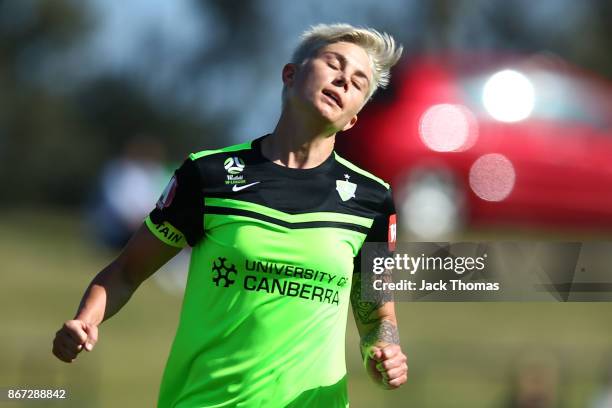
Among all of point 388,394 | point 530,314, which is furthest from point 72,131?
point 388,394

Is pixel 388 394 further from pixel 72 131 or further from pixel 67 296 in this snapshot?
pixel 72 131

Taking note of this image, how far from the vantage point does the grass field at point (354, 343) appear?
9273 mm

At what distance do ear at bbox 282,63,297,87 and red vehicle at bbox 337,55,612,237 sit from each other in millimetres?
10065

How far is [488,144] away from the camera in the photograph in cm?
1459

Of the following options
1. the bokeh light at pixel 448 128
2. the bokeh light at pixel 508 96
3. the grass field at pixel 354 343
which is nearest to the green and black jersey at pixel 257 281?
the grass field at pixel 354 343

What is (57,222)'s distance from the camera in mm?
27250

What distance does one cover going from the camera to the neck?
4406 millimetres

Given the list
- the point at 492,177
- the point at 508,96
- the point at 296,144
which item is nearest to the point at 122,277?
the point at 296,144

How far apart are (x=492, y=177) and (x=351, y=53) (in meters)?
10.7

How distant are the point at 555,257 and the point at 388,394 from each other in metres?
3.01

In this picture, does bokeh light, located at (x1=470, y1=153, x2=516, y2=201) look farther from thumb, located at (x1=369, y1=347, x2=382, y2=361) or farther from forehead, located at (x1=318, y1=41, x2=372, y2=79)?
thumb, located at (x1=369, y1=347, x2=382, y2=361)

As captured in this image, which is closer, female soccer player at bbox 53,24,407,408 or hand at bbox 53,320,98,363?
hand at bbox 53,320,98,363

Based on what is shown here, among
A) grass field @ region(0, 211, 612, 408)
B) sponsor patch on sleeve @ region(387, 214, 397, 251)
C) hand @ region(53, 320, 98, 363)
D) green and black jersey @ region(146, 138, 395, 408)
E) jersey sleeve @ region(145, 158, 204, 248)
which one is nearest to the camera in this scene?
hand @ region(53, 320, 98, 363)

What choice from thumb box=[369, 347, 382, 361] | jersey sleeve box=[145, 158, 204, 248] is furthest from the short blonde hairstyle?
thumb box=[369, 347, 382, 361]
